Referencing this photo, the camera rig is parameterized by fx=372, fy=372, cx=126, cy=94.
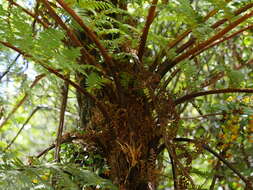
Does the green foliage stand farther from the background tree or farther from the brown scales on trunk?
the brown scales on trunk

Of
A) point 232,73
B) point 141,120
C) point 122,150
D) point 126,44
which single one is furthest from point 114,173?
point 232,73

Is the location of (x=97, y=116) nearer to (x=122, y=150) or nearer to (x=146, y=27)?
(x=122, y=150)

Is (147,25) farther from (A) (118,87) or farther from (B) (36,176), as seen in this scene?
(B) (36,176)

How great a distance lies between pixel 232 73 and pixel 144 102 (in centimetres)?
36

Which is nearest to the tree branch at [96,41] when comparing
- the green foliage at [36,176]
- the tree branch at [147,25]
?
the tree branch at [147,25]

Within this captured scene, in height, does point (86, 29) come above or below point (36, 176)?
above

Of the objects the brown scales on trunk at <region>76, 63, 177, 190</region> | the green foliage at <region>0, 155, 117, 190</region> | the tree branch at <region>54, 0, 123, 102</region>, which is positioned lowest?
the green foliage at <region>0, 155, 117, 190</region>

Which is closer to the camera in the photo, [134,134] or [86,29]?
[86,29]

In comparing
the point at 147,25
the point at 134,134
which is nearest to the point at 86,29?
the point at 147,25

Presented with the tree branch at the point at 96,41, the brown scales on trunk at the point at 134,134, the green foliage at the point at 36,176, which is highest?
the tree branch at the point at 96,41

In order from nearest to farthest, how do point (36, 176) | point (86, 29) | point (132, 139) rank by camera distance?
point (36, 176) < point (86, 29) < point (132, 139)

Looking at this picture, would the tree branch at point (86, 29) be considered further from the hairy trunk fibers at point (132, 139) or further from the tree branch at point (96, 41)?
the hairy trunk fibers at point (132, 139)

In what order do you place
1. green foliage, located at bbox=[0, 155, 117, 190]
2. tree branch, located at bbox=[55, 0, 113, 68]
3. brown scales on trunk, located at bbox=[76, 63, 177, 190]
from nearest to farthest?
1. green foliage, located at bbox=[0, 155, 117, 190]
2. tree branch, located at bbox=[55, 0, 113, 68]
3. brown scales on trunk, located at bbox=[76, 63, 177, 190]

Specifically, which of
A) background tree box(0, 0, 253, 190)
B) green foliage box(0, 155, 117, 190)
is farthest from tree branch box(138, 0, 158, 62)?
green foliage box(0, 155, 117, 190)
